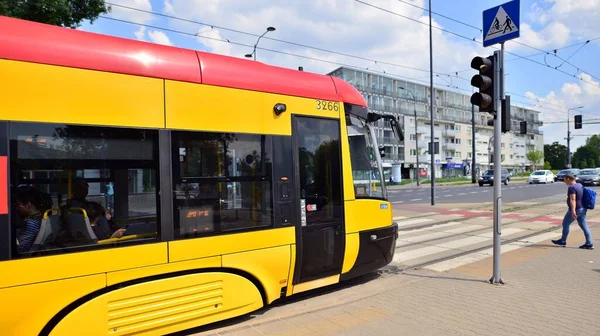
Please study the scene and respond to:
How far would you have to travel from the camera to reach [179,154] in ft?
13.1

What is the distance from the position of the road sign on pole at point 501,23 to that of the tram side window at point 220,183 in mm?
3937

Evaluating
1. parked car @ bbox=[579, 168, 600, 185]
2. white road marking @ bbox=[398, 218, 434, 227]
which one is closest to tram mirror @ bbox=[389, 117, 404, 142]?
white road marking @ bbox=[398, 218, 434, 227]

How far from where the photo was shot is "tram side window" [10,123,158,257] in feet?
10.7

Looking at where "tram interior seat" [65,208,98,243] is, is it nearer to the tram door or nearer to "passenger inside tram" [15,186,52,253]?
"passenger inside tram" [15,186,52,253]

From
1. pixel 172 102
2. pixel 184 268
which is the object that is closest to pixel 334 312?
pixel 184 268

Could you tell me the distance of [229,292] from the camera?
167 inches

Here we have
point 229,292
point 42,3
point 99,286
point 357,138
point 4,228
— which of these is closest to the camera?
point 4,228

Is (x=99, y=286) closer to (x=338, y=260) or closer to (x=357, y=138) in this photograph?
(x=338, y=260)

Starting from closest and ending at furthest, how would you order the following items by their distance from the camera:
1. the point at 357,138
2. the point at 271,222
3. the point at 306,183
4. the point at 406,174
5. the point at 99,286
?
the point at 99,286
the point at 271,222
the point at 306,183
the point at 357,138
the point at 406,174

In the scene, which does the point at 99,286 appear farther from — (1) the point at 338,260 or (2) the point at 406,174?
(2) the point at 406,174

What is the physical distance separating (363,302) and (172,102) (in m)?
3.32

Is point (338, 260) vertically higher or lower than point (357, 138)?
lower

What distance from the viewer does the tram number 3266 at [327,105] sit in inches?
203

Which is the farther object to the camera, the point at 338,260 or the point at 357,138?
the point at 357,138
